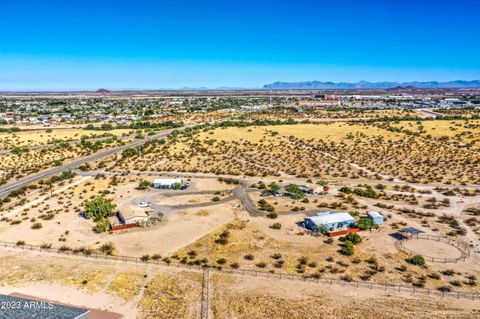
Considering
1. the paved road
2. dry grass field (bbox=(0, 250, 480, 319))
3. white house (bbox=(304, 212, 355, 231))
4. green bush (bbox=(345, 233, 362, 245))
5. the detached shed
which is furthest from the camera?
the paved road

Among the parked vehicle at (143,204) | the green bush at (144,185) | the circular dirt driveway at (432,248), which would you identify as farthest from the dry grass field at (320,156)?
the circular dirt driveway at (432,248)

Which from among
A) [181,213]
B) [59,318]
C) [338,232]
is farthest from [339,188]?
[59,318]

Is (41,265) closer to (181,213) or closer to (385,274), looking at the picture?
(181,213)

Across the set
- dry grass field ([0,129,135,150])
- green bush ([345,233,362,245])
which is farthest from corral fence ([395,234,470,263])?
dry grass field ([0,129,135,150])

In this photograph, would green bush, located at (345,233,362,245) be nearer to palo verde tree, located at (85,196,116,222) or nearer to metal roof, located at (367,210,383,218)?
metal roof, located at (367,210,383,218)

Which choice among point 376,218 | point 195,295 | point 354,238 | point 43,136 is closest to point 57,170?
point 43,136

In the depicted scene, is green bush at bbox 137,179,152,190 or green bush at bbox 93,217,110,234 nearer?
green bush at bbox 93,217,110,234
